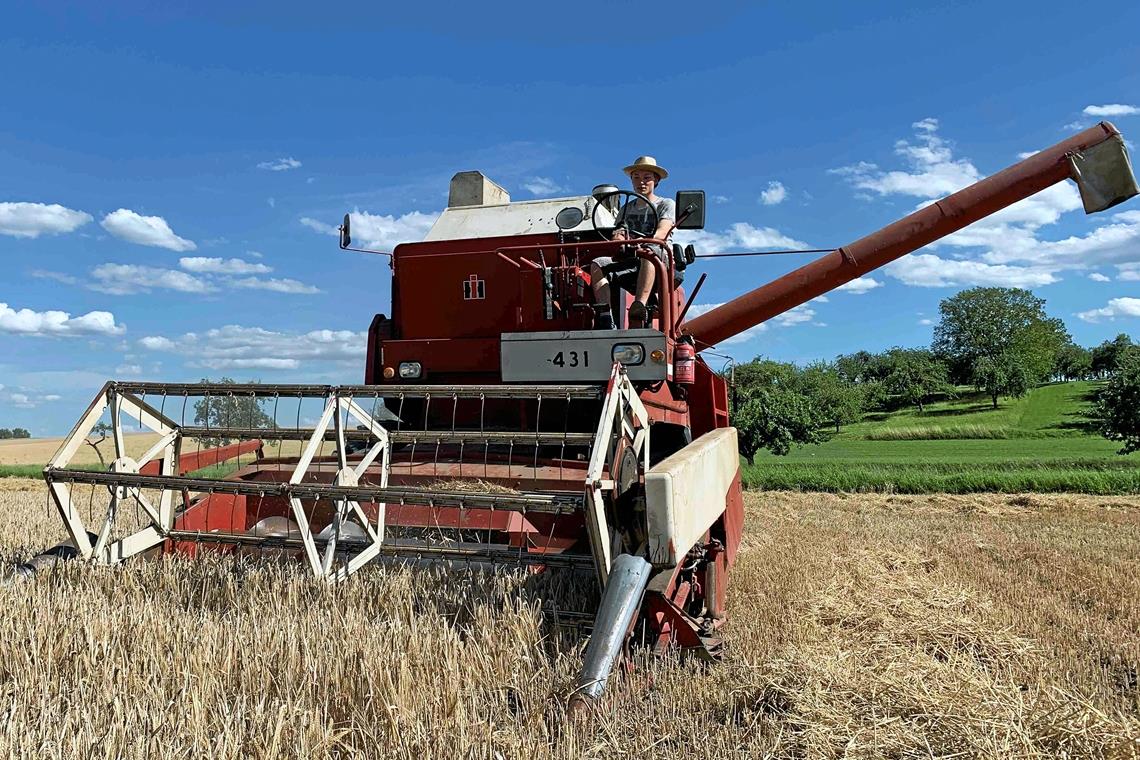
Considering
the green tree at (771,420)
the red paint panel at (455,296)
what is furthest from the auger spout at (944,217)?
the green tree at (771,420)

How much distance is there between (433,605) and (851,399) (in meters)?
57.2

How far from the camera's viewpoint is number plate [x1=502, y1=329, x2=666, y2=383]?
164 inches

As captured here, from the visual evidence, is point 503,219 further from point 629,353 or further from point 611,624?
point 611,624

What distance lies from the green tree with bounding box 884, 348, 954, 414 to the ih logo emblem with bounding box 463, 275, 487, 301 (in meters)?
57.4

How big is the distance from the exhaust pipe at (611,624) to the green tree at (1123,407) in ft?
70.4

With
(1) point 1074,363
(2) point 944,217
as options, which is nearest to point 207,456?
(2) point 944,217

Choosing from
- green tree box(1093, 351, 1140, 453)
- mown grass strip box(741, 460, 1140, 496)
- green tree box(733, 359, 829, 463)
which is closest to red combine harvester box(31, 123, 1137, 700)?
mown grass strip box(741, 460, 1140, 496)

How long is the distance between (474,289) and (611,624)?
3.19 metres

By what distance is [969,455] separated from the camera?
28.8 metres

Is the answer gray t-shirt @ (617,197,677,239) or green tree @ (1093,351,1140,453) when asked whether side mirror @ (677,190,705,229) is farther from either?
green tree @ (1093,351,1140,453)

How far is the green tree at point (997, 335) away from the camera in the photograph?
62344mm

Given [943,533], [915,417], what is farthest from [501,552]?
[915,417]

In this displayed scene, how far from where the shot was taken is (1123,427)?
20.1 m

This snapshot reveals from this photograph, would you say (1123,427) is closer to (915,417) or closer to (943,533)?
(943,533)
